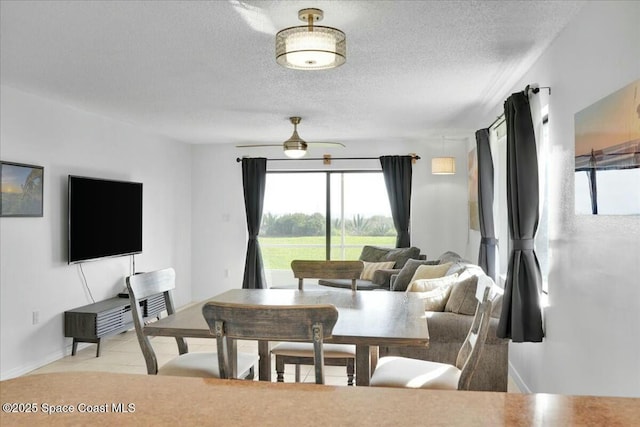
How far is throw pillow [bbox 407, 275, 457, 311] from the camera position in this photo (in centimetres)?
411

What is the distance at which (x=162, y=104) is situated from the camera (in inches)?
211

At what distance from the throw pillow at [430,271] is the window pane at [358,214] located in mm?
2937

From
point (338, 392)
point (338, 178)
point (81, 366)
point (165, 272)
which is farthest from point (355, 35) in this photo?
point (338, 178)

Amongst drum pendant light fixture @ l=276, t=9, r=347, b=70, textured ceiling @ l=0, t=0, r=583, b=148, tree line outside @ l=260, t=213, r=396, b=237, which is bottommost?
tree line outside @ l=260, t=213, r=396, b=237

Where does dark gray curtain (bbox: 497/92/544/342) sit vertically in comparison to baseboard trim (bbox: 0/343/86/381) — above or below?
above

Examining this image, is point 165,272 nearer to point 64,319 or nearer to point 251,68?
point 251,68

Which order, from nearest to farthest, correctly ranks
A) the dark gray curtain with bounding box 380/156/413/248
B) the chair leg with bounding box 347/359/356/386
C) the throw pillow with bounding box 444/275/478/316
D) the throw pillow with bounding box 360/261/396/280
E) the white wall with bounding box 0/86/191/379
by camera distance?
the chair leg with bounding box 347/359/356/386 < the throw pillow with bounding box 444/275/478/316 < the white wall with bounding box 0/86/191/379 < the throw pillow with bounding box 360/261/396/280 < the dark gray curtain with bounding box 380/156/413/248

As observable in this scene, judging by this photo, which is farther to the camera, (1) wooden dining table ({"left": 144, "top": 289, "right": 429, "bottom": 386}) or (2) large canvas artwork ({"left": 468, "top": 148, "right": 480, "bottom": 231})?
(2) large canvas artwork ({"left": 468, "top": 148, "right": 480, "bottom": 231})

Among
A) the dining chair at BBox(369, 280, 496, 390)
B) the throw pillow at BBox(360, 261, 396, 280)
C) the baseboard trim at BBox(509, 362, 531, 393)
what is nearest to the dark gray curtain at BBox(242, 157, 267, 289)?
the throw pillow at BBox(360, 261, 396, 280)

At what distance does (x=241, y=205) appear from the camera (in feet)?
27.6

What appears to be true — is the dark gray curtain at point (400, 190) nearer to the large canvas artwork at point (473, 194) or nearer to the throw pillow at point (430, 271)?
the large canvas artwork at point (473, 194)

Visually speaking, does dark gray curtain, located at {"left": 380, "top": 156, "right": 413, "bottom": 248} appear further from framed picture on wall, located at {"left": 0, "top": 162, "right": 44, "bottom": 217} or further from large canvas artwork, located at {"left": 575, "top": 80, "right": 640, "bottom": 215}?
large canvas artwork, located at {"left": 575, "top": 80, "right": 640, "bottom": 215}

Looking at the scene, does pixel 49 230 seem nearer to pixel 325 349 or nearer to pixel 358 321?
pixel 325 349

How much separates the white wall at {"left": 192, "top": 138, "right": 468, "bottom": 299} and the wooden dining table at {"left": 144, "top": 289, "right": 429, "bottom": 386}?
468cm
